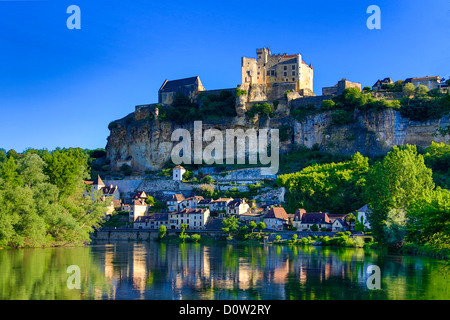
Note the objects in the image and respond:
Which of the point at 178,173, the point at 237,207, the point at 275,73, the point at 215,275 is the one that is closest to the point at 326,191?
the point at 237,207

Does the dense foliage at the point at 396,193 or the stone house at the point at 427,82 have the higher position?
the stone house at the point at 427,82

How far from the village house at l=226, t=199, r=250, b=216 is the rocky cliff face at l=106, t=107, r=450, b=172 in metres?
15.3

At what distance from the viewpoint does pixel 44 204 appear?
36.0m

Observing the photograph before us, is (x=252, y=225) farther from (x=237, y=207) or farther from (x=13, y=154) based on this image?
(x=13, y=154)

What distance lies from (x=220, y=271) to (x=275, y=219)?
23.8 m

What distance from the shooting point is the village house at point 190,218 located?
53.9 meters

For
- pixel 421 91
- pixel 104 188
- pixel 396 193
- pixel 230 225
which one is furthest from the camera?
pixel 104 188

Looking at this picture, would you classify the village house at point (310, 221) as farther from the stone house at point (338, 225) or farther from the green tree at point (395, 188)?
the green tree at point (395, 188)

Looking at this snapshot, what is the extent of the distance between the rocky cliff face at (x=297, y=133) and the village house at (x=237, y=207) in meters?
15.3

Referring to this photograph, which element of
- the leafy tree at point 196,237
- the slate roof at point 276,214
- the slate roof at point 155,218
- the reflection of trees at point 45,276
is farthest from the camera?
the slate roof at point 155,218

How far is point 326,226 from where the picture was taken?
48625 mm

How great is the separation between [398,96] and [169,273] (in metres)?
48.1

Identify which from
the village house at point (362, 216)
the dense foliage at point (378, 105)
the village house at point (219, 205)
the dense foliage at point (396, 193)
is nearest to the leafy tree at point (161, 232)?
the village house at point (219, 205)
